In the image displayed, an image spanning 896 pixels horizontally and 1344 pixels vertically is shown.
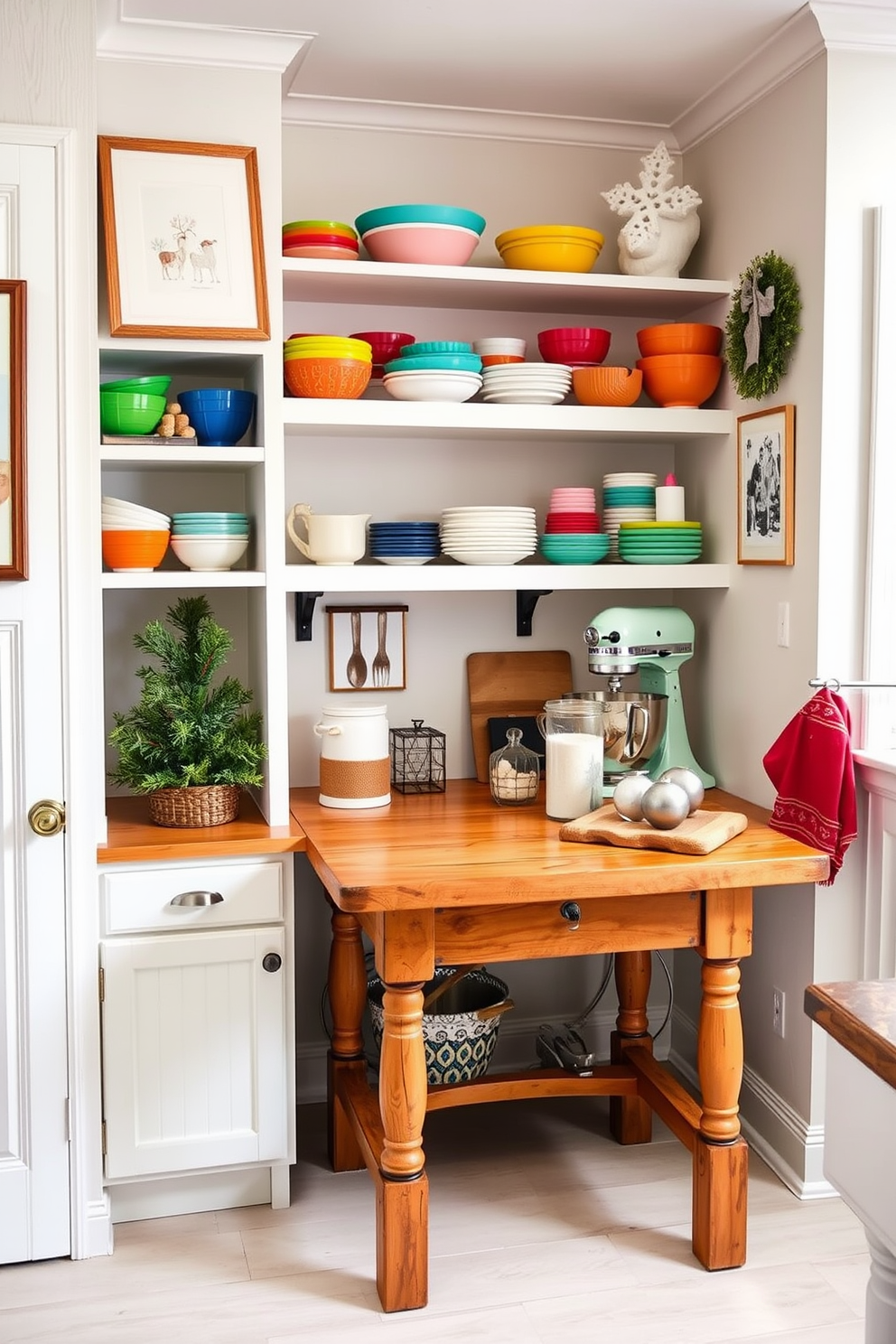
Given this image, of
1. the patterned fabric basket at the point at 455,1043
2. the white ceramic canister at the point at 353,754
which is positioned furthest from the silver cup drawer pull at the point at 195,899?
the patterned fabric basket at the point at 455,1043

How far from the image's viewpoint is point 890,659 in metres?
2.73

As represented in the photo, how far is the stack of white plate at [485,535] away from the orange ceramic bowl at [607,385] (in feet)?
1.09

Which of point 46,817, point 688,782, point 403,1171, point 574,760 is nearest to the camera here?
point 403,1171

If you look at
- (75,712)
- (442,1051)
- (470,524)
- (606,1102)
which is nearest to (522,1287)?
(442,1051)

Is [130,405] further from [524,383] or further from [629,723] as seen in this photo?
[629,723]

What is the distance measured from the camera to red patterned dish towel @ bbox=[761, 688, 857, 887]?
102 inches

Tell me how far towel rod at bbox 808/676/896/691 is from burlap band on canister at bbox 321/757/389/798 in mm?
999

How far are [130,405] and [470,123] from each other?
1.17 meters

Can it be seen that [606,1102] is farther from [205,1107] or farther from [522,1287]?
[205,1107]

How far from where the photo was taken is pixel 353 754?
2.91 meters

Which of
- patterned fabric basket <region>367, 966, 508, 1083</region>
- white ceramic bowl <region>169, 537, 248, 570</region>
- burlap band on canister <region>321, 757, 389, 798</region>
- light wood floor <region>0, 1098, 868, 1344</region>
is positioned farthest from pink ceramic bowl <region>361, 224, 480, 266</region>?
light wood floor <region>0, 1098, 868, 1344</region>

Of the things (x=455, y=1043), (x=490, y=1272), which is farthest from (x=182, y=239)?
(x=490, y=1272)

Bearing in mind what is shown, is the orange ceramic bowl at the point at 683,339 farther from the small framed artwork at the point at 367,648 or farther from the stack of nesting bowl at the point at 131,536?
the stack of nesting bowl at the point at 131,536

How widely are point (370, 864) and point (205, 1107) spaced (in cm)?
70
